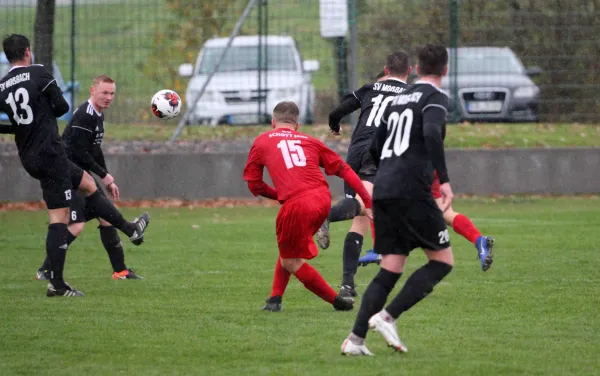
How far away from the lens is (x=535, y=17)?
688 inches

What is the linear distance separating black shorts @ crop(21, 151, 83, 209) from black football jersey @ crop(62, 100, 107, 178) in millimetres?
785

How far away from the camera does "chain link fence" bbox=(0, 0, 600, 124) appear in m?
17.2

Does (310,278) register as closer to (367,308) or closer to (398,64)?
(367,308)

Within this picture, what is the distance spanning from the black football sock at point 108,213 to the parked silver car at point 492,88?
28.4ft

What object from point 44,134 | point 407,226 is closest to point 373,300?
point 407,226

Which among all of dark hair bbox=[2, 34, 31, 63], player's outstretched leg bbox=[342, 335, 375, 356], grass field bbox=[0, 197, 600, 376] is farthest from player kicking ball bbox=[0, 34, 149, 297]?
player's outstretched leg bbox=[342, 335, 375, 356]

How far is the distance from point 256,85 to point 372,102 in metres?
8.16

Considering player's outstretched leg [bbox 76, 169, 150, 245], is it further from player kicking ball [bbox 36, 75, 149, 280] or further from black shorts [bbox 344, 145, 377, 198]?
black shorts [bbox 344, 145, 377, 198]

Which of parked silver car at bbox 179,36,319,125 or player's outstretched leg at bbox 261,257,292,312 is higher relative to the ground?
parked silver car at bbox 179,36,319,125

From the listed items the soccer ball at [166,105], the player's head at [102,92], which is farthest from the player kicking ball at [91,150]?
the soccer ball at [166,105]

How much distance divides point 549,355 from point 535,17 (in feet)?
38.4

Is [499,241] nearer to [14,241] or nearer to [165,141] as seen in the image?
[14,241]

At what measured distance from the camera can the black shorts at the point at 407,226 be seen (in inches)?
256

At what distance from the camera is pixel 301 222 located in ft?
25.5
